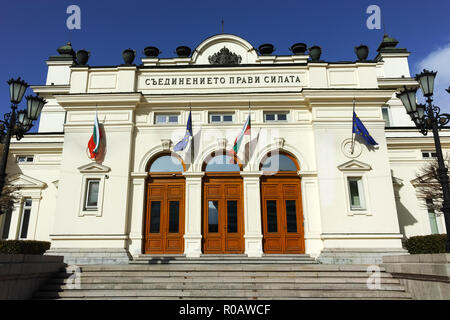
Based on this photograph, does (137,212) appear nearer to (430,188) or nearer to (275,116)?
(275,116)

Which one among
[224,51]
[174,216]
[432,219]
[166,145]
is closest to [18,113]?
[166,145]

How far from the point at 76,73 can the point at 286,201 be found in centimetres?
1100

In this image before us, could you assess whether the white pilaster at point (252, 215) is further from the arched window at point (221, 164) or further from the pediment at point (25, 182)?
the pediment at point (25, 182)

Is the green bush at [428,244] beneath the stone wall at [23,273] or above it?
above

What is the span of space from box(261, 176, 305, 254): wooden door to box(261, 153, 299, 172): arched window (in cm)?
40

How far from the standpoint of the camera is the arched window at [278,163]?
14173 mm

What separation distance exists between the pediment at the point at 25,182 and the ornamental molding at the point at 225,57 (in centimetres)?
1158

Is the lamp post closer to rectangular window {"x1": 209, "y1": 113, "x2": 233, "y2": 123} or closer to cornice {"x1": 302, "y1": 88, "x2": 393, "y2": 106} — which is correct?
rectangular window {"x1": 209, "y1": 113, "x2": 233, "y2": 123}

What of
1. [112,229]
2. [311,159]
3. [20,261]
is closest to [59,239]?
[112,229]

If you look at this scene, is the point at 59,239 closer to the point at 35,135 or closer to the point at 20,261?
the point at 20,261

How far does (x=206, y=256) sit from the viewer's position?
12.9 meters

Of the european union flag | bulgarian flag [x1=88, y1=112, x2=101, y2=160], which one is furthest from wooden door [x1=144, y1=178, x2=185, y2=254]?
the european union flag

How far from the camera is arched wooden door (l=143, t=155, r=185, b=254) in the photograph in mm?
13403

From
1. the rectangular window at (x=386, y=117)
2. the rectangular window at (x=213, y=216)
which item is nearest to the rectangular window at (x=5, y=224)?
the rectangular window at (x=213, y=216)
